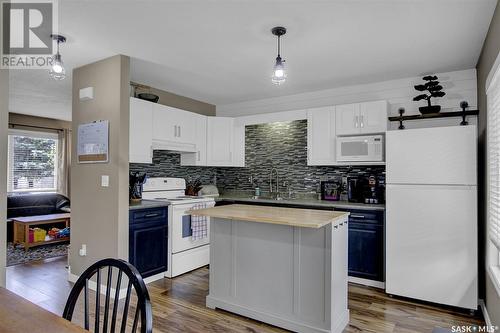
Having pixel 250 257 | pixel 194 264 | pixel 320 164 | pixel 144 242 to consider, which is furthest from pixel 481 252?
pixel 144 242

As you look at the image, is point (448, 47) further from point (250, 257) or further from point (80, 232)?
point (80, 232)

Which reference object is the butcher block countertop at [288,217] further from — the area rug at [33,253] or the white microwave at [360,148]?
the area rug at [33,253]

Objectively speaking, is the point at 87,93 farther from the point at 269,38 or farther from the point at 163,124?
the point at 269,38

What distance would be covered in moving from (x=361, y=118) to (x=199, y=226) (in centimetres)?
244

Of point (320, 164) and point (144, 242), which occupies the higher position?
point (320, 164)

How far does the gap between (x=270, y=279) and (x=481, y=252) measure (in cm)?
209

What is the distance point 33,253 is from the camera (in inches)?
189

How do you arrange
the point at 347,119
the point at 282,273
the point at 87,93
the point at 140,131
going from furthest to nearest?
1. the point at 347,119
2. the point at 140,131
3. the point at 87,93
4. the point at 282,273

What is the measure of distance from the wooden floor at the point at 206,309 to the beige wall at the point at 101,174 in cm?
46

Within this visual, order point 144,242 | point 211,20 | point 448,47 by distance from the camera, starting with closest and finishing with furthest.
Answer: point 211,20 → point 448,47 → point 144,242

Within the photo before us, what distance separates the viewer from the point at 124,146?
314 centimetres

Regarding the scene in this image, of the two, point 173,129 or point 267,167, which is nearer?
point 173,129

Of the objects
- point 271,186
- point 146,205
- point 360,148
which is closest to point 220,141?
point 271,186

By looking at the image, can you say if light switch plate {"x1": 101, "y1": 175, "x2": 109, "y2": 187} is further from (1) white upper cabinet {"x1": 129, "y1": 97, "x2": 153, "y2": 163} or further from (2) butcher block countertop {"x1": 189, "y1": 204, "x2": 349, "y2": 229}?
Result: (2) butcher block countertop {"x1": 189, "y1": 204, "x2": 349, "y2": 229}
